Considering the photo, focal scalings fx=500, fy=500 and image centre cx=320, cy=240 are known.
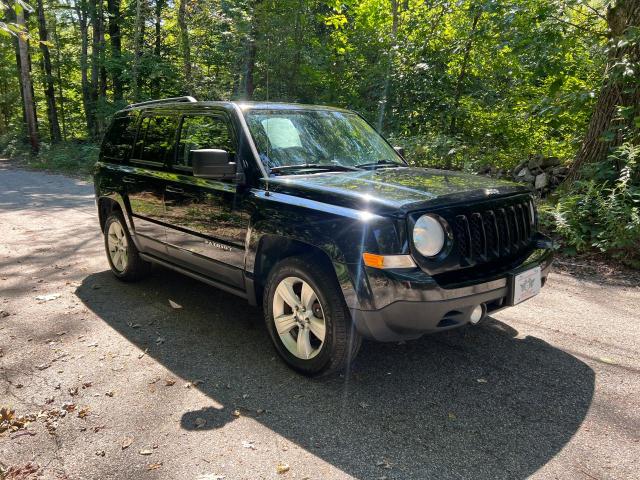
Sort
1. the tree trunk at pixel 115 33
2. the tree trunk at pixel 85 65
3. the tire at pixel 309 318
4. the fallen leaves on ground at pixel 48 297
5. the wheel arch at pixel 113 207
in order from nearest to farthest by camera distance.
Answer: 1. the tire at pixel 309 318
2. the fallen leaves on ground at pixel 48 297
3. the wheel arch at pixel 113 207
4. the tree trunk at pixel 115 33
5. the tree trunk at pixel 85 65

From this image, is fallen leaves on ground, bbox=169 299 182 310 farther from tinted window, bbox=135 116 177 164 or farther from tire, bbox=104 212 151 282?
tinted window, bbox=135 116 177 164

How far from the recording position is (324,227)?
3.08m

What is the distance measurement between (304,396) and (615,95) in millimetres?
6464

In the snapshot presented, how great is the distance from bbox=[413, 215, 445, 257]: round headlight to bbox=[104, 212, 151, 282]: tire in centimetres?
340

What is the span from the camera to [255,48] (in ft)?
54.6

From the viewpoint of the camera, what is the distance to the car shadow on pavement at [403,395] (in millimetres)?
2586

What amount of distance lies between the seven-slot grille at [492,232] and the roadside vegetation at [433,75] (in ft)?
9.59

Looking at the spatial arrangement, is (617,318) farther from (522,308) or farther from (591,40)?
(591,40)

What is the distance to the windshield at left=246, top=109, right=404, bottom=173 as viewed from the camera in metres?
3.81

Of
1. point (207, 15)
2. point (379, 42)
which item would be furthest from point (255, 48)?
point (379, 42)

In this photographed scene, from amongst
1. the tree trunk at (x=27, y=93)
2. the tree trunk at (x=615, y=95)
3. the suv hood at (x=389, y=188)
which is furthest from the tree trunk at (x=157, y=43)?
the suv hood at (x=389, y=188)

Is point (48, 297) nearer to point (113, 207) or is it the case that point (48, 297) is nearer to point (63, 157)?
point (113, 207)

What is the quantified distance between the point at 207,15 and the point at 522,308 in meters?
16.6

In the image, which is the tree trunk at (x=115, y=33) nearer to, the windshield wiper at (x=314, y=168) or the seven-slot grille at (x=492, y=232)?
the windshield wiper at (x=314, y=168)
